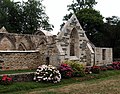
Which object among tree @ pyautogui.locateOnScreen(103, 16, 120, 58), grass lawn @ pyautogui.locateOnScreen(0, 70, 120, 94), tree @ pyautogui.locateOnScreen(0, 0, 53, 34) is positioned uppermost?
tree @ pyautogui.locateOnScreen(0, 0, 53, 34)

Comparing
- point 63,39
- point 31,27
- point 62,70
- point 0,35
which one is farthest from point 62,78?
point 31,27

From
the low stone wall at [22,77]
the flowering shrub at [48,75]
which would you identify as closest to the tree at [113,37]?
the flowering shrub at [48,75]

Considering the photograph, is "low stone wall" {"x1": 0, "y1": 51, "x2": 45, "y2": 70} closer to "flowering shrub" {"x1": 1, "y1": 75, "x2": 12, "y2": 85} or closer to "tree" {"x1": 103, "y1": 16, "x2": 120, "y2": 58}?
"flowering shrub" {"x1": 1, "y1": 75, "x2": 12, "y2": 85}

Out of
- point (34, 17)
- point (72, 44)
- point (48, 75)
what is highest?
point (34, 17)

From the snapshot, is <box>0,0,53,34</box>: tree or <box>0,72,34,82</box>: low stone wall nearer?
<box>0,72,34,82</box>: low stone wall

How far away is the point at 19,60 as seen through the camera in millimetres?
19844

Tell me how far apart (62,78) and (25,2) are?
127 feet

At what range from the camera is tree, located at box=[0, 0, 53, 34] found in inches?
1941

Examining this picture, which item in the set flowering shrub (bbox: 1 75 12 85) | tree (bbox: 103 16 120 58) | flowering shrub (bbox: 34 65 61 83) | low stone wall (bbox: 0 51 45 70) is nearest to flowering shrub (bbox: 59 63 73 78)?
flowering shrub (bbox: 34 65 61 83)

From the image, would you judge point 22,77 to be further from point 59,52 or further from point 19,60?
point 59,52

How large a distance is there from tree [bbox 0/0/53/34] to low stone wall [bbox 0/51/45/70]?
2736 cm

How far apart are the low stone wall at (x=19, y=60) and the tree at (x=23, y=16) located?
89.8 ft

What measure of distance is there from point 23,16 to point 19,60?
3211 cm

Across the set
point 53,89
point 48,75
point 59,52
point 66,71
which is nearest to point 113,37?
point 59,52
